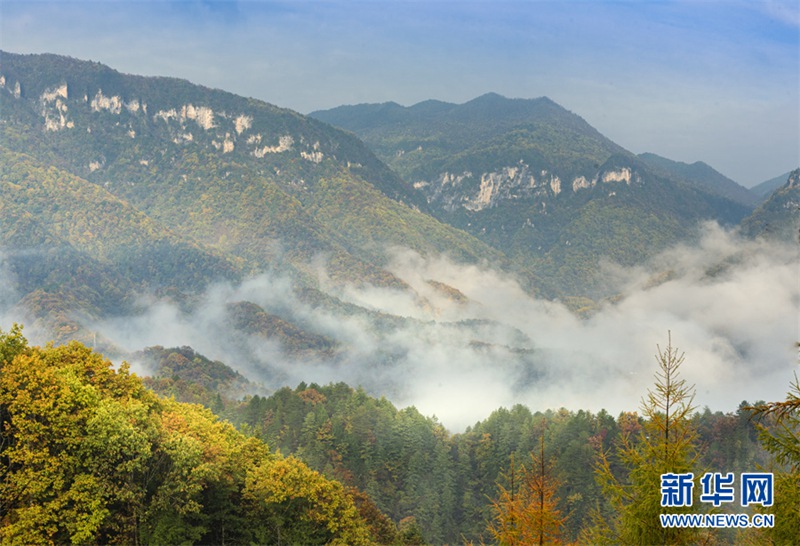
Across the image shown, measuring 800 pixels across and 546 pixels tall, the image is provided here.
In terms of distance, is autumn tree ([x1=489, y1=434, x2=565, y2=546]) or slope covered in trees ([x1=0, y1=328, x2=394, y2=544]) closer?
autumn tree ([x1=489, y1=434, x2=565, y2=546])

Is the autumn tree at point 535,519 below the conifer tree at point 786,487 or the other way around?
below

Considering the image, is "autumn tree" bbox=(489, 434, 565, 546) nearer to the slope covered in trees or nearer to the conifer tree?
the conifer tree

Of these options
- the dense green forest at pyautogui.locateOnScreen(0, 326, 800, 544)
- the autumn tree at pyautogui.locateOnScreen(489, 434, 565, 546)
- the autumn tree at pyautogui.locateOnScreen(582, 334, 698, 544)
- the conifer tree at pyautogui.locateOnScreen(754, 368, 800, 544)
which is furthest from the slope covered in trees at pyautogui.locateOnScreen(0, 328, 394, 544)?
the conifer tree at pyautogui.locateOnScreen(754, 368, 800, 544)

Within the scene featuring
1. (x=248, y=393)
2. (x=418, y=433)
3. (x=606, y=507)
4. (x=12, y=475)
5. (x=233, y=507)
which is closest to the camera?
(x=12, y=475)

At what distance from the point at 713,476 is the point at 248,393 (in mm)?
179377

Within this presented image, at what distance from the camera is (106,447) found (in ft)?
139

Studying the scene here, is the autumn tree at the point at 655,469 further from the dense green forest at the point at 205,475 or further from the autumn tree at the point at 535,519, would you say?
the autumn tree at the point at 535,519

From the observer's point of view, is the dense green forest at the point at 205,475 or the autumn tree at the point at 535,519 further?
the autumn tree at the point at 535,519

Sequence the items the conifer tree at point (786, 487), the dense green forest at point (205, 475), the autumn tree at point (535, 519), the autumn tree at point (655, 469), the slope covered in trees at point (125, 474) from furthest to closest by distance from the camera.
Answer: the slope covered in trees at point (125, 474), the autumn tree at point (535, 519), the dense green forest at point (205, 475), the autumn tree at point (655, 469), the conifer tree at point (786, 487)

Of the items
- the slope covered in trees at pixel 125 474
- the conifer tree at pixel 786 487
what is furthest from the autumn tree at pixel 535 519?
the slope covered in trees at pixel 125 474

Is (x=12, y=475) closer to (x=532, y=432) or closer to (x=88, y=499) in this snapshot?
(x=88, y=499)

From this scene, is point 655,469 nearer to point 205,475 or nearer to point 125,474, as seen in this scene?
point 125,474

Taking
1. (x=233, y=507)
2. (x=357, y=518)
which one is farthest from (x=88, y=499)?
(x=357, y=518)

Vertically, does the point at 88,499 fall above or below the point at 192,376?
below
